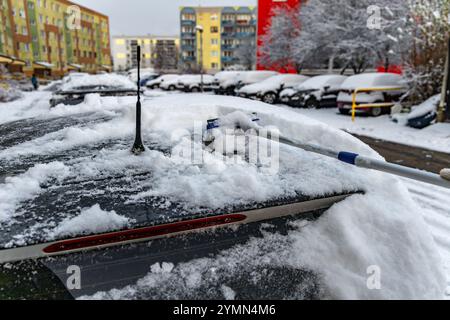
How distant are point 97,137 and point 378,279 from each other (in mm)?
2045

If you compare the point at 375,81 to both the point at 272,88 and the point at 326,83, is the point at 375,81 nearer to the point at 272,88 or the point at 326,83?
the point at 326,83

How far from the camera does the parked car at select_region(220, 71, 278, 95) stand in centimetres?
2272

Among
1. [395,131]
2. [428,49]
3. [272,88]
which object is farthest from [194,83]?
[395,131]

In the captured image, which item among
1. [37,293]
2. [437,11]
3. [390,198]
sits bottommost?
[37,293]

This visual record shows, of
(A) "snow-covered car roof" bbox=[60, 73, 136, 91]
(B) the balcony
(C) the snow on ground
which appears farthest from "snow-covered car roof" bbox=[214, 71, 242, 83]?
(B) the balcony

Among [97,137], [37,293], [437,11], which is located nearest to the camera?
[37,293]

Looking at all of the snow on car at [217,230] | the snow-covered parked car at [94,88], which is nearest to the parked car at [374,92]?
the snow-covered parked car at [94,88]

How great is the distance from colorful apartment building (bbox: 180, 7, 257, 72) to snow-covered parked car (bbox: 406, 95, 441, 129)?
7701 cm

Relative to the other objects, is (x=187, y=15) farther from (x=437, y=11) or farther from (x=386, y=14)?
(x=437, y=11)

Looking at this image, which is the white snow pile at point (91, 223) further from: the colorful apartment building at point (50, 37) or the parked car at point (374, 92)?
the colorful apartment building at point (50, 37)

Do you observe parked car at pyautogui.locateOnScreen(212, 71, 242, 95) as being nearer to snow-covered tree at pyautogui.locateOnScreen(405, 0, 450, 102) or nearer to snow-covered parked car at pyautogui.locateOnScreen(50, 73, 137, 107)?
snow-covered tree at pyautogui.locateOnScreen(405, 0, 450, 102)

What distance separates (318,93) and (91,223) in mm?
16195
